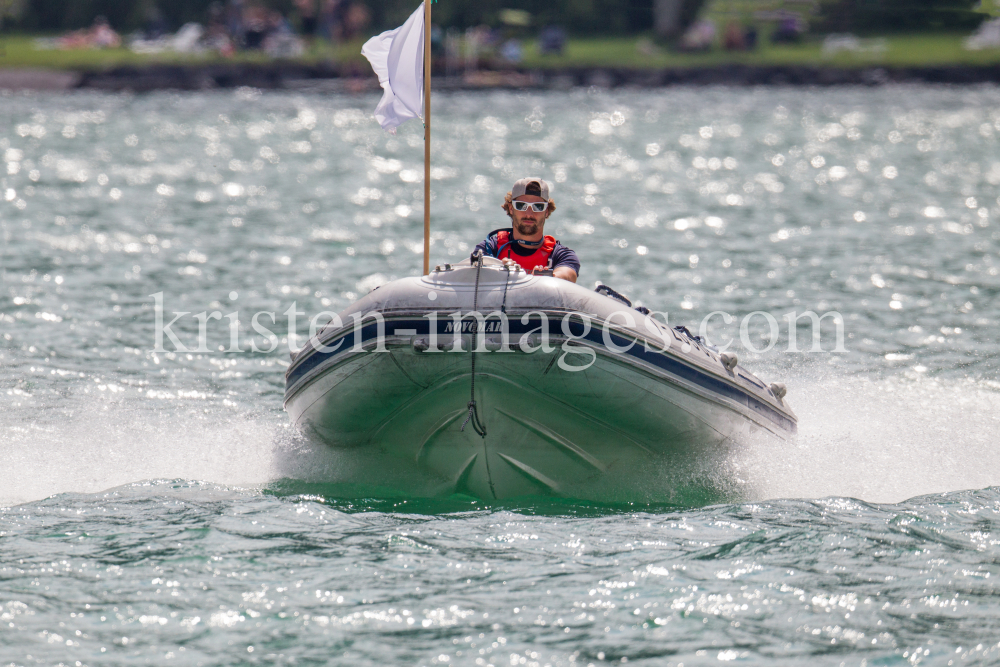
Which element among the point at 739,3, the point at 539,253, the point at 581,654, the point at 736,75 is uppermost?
the point at 739,3

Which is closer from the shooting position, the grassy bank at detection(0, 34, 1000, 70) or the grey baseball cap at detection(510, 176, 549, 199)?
the grey baseball cap at detection(510, 176, 549, 199)

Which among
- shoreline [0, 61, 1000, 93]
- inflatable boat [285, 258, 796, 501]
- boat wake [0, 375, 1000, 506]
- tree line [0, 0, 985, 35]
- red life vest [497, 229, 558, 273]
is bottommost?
boat wake [0, 375, 1000, 506]

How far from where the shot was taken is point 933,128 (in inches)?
1368

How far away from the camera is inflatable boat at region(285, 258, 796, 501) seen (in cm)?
722

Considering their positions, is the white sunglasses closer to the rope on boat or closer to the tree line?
the rope on boat

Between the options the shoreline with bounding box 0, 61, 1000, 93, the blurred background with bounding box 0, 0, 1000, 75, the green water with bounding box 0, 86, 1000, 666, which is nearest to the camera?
the green water with bounding box 0, 86, 1000, 666

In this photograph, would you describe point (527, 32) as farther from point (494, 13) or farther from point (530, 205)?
point (530, 205)

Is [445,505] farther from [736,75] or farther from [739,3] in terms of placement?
[739,3]

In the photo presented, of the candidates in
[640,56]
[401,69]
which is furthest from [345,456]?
[640,56]

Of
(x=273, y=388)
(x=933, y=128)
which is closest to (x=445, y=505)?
(x=273, y=388)

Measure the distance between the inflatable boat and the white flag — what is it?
123 centimetres

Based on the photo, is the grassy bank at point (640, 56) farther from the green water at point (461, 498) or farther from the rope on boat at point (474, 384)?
the rope on boat at point (474, 384)

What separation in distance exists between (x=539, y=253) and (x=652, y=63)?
132ft

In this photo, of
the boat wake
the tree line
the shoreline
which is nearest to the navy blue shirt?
the boat wake
